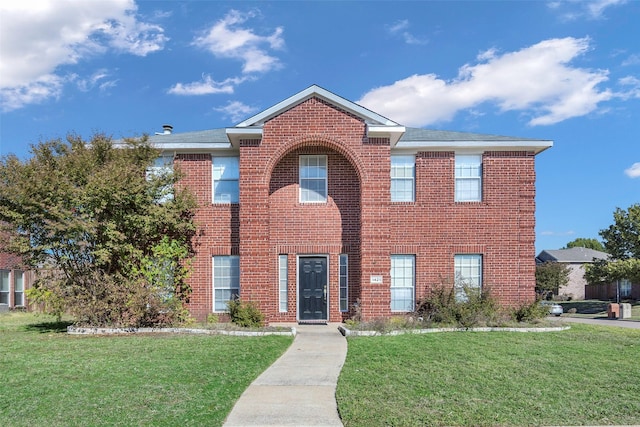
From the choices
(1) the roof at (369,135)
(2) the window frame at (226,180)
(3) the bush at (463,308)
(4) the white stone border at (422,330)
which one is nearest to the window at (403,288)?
(3) the bush at (463,308)

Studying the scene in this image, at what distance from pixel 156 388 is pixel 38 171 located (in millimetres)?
8626

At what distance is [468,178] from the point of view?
15.9 meters

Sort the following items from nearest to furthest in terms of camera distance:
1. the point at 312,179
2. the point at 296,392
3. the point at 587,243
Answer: the point at 296,392 → the point at 312,179 → the point at 587,243

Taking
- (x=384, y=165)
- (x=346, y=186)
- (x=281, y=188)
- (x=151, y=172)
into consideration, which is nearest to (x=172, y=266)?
(x=151, y=172)

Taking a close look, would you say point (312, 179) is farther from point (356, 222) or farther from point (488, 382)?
point (488, 382)

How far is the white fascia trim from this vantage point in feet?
50.7

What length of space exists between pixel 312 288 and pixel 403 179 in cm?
451

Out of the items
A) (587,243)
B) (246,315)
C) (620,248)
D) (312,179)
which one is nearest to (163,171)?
(312,179)

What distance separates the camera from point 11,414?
231 inches

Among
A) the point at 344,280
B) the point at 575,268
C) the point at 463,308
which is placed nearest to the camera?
the point at 463,308

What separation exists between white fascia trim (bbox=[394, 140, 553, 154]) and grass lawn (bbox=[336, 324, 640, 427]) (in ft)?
20.8

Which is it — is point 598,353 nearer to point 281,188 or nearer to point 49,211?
point 281,188

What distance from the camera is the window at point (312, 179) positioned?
51.5ft

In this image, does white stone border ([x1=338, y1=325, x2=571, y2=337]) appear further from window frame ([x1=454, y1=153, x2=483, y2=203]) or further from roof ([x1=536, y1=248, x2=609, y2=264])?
roof ([x1=536, y1=248, x2=609, y2=264])
